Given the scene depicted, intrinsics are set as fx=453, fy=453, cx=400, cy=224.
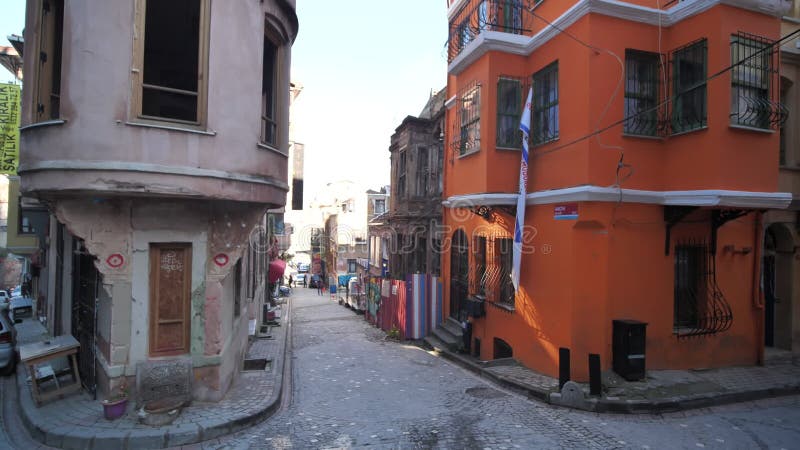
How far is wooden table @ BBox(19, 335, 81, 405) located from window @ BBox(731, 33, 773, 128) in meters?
12.1

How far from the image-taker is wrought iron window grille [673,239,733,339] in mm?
9070

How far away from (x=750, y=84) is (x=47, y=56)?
39.7ft

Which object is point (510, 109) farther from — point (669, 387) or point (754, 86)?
point (669, 387)

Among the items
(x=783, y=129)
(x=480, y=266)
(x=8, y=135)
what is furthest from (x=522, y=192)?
(x=8, y=135)

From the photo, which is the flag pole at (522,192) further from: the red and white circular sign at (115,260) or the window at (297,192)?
the window at (297,192)

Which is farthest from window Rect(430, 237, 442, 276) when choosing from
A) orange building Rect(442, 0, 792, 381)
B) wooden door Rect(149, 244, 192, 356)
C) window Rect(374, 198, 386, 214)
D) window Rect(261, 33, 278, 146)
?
window Rect(374, 198, 386, 214)

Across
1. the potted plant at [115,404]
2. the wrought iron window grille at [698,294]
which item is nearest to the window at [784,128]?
the wrought iron window grille at [698,294]

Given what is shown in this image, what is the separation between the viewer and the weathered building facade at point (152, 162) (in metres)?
6.24

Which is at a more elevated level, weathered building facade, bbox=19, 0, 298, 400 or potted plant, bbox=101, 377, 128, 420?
weathered building facade, bbox=19, 0, 298, 400

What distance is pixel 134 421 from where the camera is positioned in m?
6.43

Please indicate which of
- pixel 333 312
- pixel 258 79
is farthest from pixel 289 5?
pixel 333 312

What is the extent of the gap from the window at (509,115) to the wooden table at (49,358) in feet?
30.2

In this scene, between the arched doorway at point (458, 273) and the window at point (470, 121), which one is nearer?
the window at point (470, 121)

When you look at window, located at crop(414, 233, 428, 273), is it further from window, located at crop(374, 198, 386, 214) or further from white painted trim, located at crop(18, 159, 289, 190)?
window, located at crop(374, 198, 386, 214)
